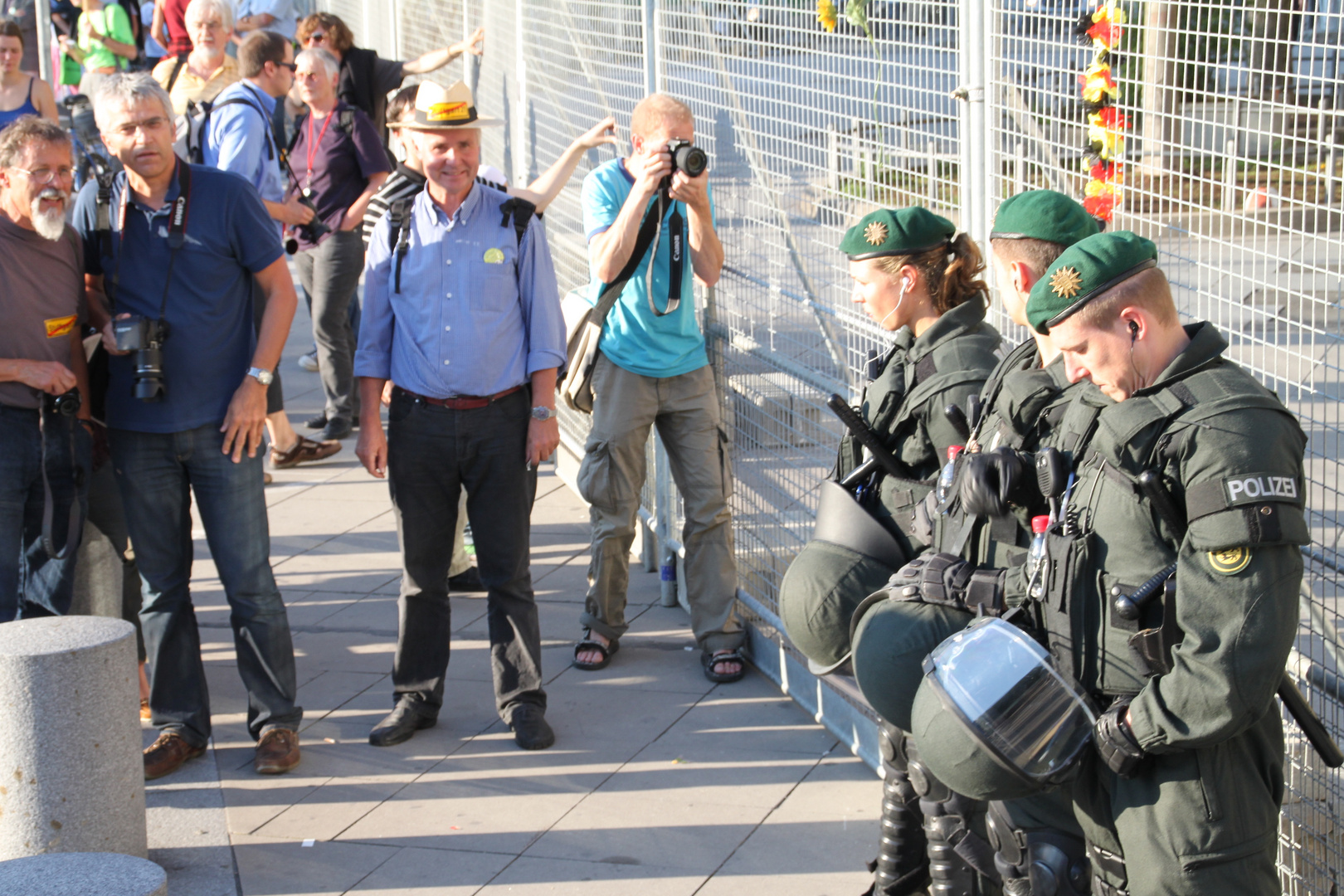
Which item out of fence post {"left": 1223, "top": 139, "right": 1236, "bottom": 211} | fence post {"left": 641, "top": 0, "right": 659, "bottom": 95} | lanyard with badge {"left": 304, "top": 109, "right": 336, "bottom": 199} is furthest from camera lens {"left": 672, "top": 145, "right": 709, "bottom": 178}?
lanyard with badge {"left": 304, "top": 109, "right": 336, "bottom": 199}

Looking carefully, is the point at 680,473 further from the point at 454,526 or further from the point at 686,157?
the point at 686,157

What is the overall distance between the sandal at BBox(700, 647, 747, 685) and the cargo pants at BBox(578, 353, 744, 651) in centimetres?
3

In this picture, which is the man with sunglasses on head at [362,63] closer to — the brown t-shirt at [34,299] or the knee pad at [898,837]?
the brown t-shirt at [34,299]

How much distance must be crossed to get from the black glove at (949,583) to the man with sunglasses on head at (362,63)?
20.5 feet

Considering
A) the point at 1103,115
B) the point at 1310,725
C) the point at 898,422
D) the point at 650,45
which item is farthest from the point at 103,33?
the point at 1310,725

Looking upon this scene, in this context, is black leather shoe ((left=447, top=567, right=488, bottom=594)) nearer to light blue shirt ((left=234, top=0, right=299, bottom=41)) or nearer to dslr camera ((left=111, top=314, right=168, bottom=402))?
dslr camera ((left=111, top=314, right=168, bottom=402))

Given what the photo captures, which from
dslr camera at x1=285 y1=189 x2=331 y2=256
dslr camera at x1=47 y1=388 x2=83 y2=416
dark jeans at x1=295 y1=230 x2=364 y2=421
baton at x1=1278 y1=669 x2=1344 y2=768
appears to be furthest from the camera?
dark jeans at x1=295 y1=230 x2=364 y2=421

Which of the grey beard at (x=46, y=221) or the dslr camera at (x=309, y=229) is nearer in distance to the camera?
the grey beard at (x=46, y=221)

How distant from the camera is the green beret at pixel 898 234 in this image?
3.23m

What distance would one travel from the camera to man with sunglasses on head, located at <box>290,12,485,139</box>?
26.5ft

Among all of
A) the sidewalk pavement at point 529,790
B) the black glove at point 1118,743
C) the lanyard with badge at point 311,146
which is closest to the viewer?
the black glove at point 1118,743

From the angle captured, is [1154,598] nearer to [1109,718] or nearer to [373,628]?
[1109,718]

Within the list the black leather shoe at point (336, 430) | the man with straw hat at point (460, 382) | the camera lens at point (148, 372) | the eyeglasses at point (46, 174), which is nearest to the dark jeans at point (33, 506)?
the camera lens at point (148, 372)

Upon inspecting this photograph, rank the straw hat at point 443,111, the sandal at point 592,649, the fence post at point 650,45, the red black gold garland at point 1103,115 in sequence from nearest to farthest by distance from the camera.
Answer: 1. the red black gold garland at point 1103,115
2. the straw hat at point 443,111
3. the sandal at point 592,649
4. the fence post at point 650,45
